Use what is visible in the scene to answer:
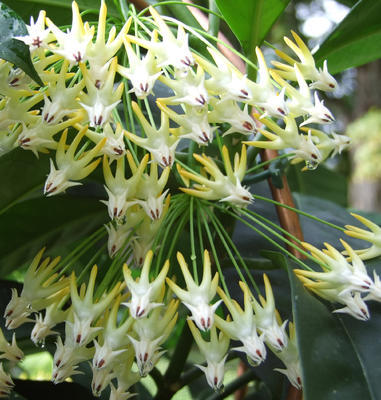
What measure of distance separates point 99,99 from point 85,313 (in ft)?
0.59

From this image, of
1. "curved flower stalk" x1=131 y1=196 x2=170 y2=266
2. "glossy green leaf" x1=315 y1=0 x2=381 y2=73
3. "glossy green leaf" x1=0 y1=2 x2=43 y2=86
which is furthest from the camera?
"glossy green leaf" x1=315 y1=0 x2=381 y2=73

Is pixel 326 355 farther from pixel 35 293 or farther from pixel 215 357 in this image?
pixel 35 293

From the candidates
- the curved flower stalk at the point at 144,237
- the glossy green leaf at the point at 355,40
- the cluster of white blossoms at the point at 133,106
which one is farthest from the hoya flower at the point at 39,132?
the glossy green leaf at the point at 355,40

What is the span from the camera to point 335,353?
47 cm

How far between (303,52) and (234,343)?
1.06 ft

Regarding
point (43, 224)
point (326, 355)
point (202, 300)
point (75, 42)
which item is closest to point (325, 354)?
point (326, 355)

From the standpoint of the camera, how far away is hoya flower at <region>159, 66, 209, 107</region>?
46 centimetres

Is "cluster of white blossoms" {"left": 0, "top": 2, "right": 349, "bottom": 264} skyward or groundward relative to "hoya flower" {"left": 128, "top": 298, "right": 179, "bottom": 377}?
skyward

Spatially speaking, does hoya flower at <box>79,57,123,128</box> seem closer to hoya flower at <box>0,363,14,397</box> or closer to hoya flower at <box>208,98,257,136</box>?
hoya flower at <box>208,98,257,136</box>

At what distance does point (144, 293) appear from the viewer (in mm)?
462

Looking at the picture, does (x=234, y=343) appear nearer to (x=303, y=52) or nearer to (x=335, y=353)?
(x=335, y=353)

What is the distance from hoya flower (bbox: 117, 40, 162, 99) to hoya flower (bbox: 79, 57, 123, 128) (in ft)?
0.05

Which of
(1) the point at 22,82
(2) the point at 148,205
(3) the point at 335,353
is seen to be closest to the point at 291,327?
(3) the point at 335,353

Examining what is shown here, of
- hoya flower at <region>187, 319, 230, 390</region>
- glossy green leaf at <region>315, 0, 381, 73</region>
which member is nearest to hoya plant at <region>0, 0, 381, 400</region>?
hoya flower at <region>187, 319, 230, 390</region>
